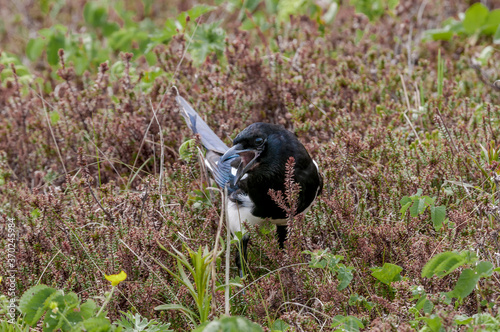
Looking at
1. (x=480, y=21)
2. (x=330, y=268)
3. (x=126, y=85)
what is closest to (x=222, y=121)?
(x=126, y=85)

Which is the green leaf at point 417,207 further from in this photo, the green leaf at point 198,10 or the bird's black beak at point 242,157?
the green leaf at point 198,10

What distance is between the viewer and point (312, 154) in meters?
3.94

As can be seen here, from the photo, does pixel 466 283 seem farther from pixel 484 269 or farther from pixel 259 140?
pixel 259 140

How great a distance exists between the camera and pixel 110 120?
15.0ft

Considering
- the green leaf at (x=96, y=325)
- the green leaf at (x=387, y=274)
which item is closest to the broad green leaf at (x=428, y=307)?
the green leaf at (x=387, y=274)

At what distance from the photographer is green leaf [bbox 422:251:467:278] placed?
2.33 m

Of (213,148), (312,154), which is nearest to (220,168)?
(213,148)

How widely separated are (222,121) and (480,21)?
2758 millimetres

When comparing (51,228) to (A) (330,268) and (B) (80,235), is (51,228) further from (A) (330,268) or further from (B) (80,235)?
(A) (330,268)

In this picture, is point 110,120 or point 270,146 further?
point 110,120

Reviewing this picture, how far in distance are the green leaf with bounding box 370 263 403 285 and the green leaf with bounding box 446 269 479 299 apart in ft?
1.28

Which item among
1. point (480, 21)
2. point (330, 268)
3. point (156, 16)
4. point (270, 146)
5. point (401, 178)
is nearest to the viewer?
point (330, 268)

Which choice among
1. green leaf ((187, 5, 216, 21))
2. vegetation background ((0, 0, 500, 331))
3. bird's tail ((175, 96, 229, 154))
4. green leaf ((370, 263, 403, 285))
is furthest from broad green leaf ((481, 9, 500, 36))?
green leaf ((370, 263, 403, 285))

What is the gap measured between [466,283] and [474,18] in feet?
12.6
